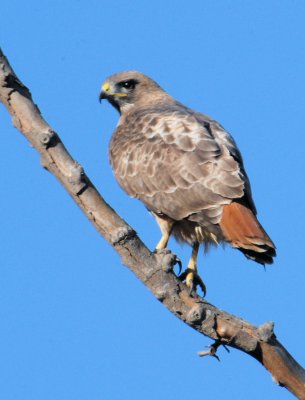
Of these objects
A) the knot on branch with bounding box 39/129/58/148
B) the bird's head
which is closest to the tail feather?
the knot on branch with bounding box 39/129/58/148

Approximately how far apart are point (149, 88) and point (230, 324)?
3.95m

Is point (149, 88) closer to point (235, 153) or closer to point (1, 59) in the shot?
point (235, 153)

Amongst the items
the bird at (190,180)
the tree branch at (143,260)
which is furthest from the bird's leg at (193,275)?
the tree branch at (143,260)

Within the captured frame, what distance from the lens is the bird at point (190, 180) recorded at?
5723 mm

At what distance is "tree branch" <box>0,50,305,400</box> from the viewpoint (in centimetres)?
457

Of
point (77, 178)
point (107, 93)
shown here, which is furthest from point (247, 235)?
point (107, 93)

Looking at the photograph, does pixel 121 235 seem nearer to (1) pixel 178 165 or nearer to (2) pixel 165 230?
(1) pixel 178 165

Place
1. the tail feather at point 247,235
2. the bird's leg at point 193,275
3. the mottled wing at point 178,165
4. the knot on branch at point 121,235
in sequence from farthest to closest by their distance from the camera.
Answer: the bird's leg at point 193,275, the mottled wing at point 178,165, the tail feather at point 247,235, the knot on branch at point 121,235

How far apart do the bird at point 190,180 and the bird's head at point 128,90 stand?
0.61 m

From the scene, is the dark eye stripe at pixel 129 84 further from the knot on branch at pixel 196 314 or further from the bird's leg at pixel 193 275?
the knot on branch at pixel 196 314

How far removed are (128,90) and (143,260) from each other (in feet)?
12.1

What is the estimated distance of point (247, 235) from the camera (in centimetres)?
546

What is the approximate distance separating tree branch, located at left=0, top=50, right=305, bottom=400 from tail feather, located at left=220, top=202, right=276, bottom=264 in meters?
0.70

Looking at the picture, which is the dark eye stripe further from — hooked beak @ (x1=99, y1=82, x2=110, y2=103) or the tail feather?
the tail feather
